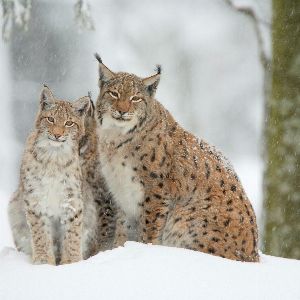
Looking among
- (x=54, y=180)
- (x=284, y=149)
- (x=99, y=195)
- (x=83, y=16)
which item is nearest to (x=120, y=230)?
(x=99, y=195)

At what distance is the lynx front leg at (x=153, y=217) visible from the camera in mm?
6797

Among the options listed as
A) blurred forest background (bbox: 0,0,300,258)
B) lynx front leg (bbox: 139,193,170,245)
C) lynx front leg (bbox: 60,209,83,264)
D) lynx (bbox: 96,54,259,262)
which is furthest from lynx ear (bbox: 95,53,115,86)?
blurred forest background (bbox: 0,0,300,258)

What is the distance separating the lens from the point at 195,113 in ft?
70.2

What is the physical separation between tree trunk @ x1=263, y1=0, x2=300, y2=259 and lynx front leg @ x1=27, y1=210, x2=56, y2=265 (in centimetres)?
277

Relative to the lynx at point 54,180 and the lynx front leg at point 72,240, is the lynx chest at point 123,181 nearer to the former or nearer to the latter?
the lynx at point 54,180

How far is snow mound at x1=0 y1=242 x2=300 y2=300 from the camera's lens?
532 cm

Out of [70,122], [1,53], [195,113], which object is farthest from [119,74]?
[195,113]

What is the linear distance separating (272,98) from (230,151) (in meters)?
13.1

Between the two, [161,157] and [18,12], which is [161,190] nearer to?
[161,157]

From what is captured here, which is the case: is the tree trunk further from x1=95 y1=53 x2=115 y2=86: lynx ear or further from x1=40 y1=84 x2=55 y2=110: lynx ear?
x1=40 y1=84 x2=55 y2=110: lynx ear

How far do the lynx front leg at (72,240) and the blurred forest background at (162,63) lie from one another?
6956 mm

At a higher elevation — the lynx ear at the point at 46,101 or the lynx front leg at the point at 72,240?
the lynx ear at the point at 46,101

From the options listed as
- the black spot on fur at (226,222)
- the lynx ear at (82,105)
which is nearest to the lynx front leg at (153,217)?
the black spot on fur at (226,222)

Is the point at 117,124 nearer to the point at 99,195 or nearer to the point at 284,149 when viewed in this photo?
the point at 99,195
